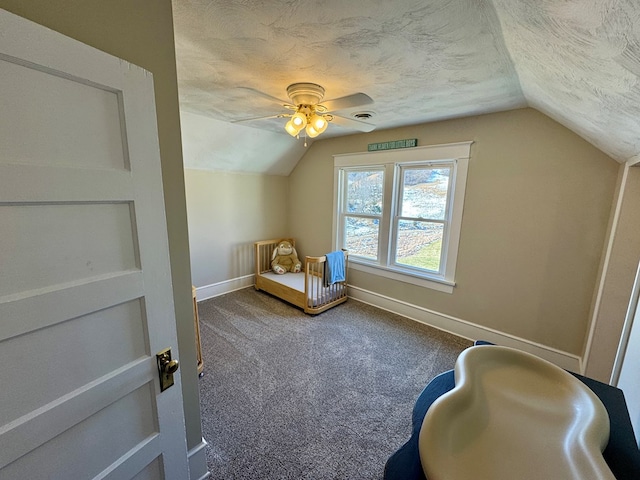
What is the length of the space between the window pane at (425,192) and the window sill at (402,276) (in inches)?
29.7

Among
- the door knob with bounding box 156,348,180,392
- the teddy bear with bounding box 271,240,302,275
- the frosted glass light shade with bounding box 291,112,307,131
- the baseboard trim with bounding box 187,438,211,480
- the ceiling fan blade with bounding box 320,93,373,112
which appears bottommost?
the baseboard trim with bounding box 187,438,211,480

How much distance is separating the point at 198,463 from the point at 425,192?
3214 mm

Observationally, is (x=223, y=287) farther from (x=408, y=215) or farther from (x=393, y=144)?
(x=393, y=144)

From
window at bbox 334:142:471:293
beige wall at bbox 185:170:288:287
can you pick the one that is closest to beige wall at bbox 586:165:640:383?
window at bbox 334:142:471:293

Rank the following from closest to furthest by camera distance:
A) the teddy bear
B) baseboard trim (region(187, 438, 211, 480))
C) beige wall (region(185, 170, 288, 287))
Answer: baseboard trim (region(187, 438, 211, 480)) < beige wall (region(185, 170, 288, 287)) < the teddy bear

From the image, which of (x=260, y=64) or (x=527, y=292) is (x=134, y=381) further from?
(x=527, y=292)

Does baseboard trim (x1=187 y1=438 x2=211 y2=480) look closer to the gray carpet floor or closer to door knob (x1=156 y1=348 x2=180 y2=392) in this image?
the gray carpet floor

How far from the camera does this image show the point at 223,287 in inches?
163

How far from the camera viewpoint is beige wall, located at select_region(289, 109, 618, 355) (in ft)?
7.29

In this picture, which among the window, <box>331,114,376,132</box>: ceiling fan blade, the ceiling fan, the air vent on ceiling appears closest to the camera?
the ceiling fan

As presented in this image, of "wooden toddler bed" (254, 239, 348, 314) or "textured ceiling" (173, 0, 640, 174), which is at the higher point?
"textured ceiling" (173, 0, 640, 174)

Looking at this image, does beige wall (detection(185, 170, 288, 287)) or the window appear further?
beige wall (detection(185, 170, 288, 287))

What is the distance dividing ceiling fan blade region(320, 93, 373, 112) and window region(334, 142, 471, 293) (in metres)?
1.60

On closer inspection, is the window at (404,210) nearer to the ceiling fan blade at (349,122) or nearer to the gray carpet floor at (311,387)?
the gray carpet floor at (311,387)
